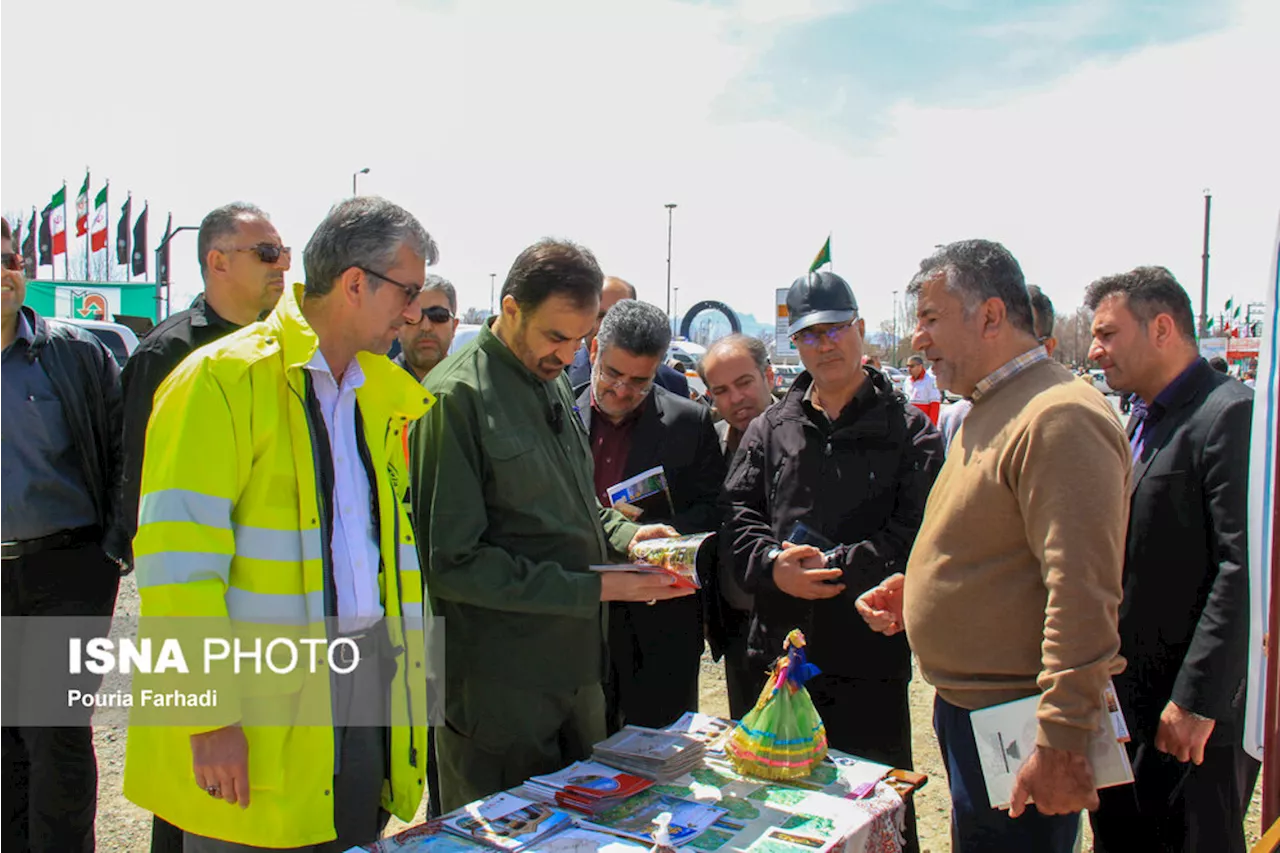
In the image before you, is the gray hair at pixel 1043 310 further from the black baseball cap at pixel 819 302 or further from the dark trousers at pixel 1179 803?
the dark trousers at pixel 1179 803

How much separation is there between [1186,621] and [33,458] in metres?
3.81

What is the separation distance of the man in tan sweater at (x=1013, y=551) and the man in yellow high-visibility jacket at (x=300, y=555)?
4.40ft

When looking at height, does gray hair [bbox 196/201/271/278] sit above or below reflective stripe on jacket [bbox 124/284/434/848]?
above

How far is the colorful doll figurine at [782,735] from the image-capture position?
8.24 ft

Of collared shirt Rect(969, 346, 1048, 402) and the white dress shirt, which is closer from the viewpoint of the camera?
collared shirt Rect(969, 346, 1048, 402)

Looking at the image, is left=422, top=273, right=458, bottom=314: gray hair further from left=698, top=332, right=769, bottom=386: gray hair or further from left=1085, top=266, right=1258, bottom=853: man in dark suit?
left=1085, top=266, right=1258, bottom=853: man in dark suit

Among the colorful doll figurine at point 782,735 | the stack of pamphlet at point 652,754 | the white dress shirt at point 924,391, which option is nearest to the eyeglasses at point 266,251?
the stack of pamphlet at point 652,754

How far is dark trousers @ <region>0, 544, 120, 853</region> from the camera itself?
10.3 feet

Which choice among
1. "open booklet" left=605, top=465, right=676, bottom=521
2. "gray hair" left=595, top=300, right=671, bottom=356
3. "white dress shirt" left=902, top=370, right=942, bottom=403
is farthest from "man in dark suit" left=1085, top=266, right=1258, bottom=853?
"white dress shirt" left=902, top=370, right=942, bottom=403

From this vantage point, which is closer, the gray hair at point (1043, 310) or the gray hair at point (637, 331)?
the gray hair at point (637, 331)

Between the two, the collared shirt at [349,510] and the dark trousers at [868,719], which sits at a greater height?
the collared shirt at [349,510]

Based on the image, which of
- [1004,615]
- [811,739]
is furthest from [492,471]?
[1004,615]

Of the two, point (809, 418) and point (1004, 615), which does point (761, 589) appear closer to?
point (809, 418)

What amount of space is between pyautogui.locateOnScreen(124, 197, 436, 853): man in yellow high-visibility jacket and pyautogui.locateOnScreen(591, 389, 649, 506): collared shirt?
128 cm
